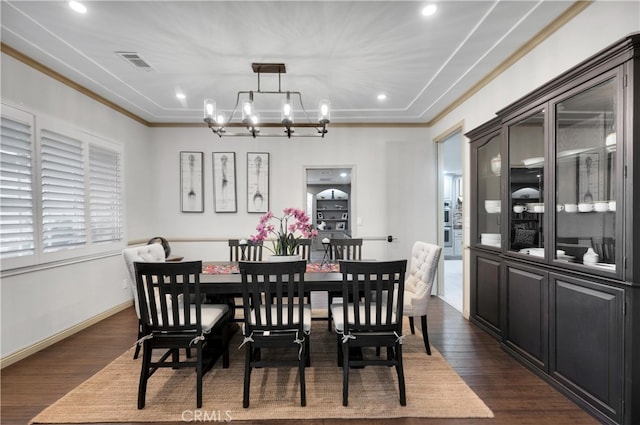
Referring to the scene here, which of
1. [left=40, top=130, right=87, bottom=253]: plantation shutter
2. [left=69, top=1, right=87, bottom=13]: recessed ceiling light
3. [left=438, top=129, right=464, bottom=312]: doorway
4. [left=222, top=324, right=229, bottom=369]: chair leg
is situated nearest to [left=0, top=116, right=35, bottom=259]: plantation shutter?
[left=40, top=130, right=87, bottom=253]: plantation shutter

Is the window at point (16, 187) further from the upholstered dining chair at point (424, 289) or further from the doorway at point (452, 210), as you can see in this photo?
the doorway at point (452, 210)

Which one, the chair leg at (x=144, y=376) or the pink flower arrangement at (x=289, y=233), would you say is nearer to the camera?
the chair leg at (x=144, y=376)

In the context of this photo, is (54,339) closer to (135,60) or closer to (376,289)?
(135,60)

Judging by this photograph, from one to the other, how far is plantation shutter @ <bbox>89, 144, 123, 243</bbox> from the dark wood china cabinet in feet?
15.2

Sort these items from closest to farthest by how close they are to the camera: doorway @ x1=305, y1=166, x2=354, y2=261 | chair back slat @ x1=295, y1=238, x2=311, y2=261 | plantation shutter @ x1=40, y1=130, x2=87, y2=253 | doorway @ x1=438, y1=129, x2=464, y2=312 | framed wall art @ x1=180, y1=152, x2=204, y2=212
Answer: plantation shutter @ x1=40, y1=130, x2=87, y2=253, chair back slat @ x1=295, y1=238, x2=311, y2=261, framed wall art @ x1=180, y1=152, x2=204, y2=212, doorway @ x1=438, y1=129, x2=464, y2=312, doorway @ x1=305, y1=166, x2=354, y2=261

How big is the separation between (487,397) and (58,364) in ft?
11.6

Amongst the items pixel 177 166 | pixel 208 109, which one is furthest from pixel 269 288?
pixel 177 166

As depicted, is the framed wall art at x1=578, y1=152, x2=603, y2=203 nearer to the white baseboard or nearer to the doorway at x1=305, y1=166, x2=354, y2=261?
the white baseboard

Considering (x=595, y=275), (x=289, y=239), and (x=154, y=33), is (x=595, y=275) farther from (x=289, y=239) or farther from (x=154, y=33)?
(x=154, y=33)

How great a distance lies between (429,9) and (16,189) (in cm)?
381

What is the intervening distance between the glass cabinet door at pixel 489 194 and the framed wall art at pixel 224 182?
364cm

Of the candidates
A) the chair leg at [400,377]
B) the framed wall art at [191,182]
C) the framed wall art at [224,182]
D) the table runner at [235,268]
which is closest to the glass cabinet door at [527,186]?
the chair leg at [400,377]

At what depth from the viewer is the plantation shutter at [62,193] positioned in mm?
3059

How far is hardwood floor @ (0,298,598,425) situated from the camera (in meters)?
1.95
